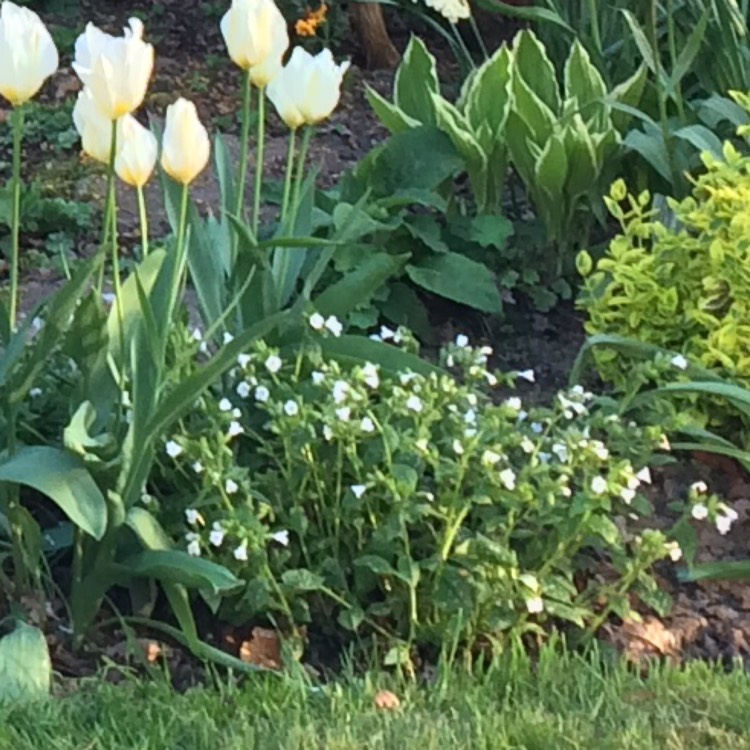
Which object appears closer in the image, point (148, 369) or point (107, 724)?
point (107, 724)

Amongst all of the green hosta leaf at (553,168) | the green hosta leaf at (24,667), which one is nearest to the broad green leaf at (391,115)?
the green hosta leaf at (553,168)

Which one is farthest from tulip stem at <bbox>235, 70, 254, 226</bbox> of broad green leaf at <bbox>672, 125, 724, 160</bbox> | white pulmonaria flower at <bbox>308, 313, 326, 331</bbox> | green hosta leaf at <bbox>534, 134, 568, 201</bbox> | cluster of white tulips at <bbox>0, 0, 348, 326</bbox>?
broad green leaf at <bbox>672, 125, 724, 160</bbox>

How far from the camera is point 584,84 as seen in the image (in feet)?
13.1

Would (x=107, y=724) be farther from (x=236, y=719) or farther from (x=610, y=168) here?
(x=610, y=168)

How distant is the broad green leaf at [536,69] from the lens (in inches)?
159

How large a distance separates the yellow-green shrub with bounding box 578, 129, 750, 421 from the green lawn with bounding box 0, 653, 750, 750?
86 cm

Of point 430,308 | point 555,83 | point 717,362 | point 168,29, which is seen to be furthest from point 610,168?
point 168,29

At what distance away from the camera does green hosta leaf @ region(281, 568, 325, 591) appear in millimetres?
2555

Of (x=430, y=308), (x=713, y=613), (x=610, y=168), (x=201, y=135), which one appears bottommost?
(x=713, y=613)

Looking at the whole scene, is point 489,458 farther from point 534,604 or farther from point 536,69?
point 536,69

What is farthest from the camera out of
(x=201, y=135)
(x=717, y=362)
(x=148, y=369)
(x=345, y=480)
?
(x=717, y=362)

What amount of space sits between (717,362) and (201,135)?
1389 millimetres

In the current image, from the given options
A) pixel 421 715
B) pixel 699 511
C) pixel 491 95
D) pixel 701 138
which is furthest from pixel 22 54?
pixel 701 138

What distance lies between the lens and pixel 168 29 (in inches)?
235
